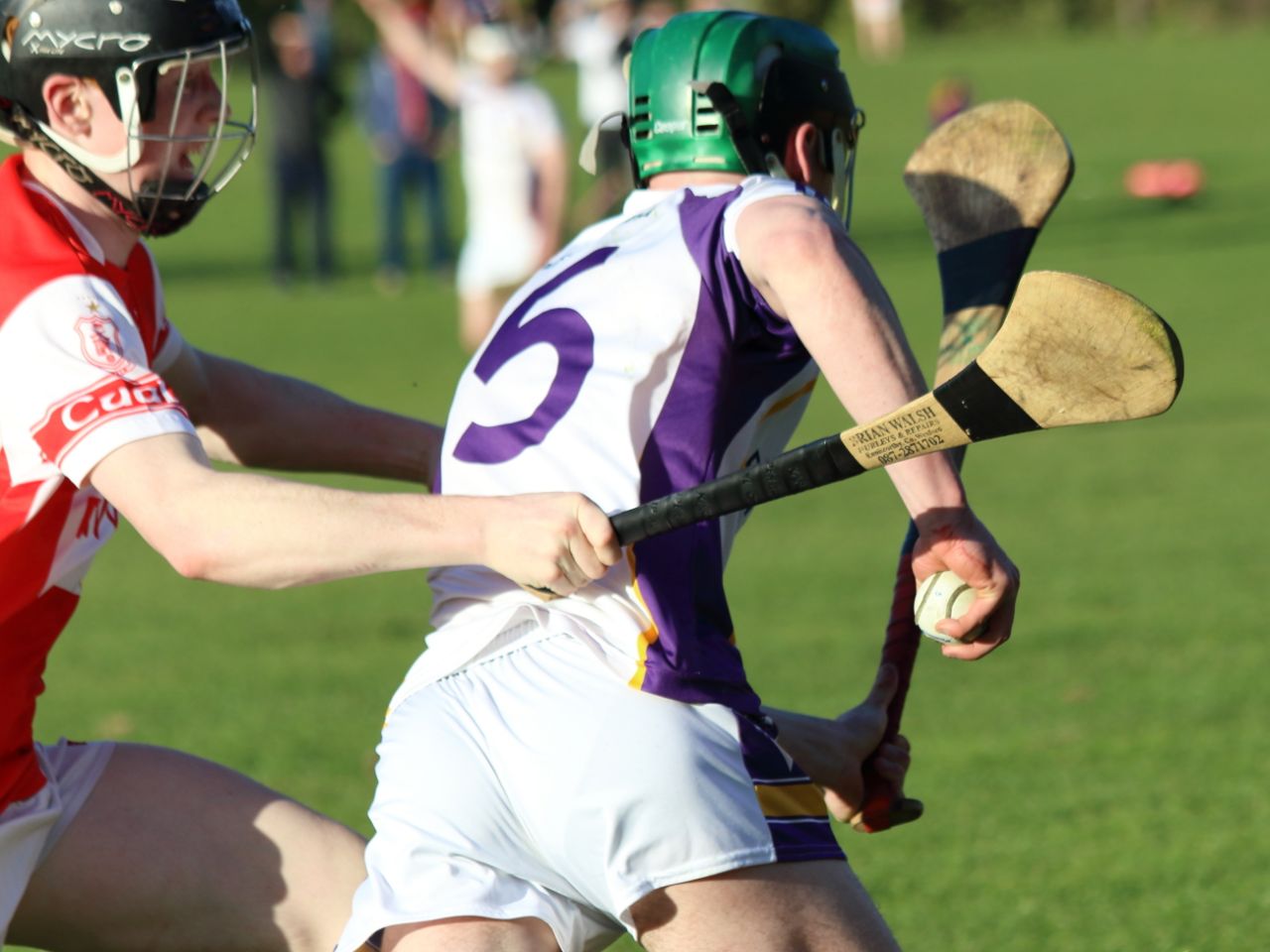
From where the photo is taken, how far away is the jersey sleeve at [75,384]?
2.59 m

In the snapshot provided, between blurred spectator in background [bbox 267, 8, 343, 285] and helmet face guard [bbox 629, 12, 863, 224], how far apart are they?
15.9 meters

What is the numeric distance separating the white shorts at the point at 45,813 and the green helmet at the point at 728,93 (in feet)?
4.55

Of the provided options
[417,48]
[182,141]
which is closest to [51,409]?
[182,141]

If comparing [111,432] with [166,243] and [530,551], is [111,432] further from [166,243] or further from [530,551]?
[166,243]

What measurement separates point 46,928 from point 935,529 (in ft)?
5.47

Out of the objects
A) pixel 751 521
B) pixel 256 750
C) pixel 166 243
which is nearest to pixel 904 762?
pixel 256 750

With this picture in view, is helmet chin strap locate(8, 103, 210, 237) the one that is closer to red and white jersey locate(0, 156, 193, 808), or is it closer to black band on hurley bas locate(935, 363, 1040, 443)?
red and white jersey locate(0, 156, 193, 808)

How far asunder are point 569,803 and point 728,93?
Result: 1095 mm

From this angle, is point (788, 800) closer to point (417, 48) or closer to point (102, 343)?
point (102, 343)

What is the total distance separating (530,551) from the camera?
2408 mm

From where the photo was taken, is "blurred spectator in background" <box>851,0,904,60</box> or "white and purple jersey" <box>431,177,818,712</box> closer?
"white and purple jersey" <box>431,177,818,712</box>

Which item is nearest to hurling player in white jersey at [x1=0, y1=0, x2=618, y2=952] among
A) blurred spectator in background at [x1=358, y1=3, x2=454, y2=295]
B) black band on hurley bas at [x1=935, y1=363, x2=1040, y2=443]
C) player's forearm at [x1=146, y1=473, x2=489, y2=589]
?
player's forearm at [x1=146, y1=473, x2=489, y2=589]

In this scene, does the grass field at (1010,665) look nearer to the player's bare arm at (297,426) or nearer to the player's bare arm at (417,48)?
the player's bare arm at (297,426)

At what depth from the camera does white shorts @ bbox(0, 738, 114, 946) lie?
3061 mm
